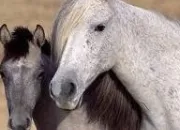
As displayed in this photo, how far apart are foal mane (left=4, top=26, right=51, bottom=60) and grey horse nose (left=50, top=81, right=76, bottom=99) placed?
0.75 meters

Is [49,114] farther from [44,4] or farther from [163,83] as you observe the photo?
[44,4]

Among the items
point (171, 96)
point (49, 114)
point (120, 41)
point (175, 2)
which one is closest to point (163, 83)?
point (171, 96)

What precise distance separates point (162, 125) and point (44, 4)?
932 centimetres

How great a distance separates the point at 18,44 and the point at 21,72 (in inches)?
10.1

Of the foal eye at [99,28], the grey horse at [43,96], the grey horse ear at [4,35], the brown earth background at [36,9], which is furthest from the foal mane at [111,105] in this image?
the brown earth background at [36,9]

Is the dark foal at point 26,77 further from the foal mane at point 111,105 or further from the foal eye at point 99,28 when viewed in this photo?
the foal eye at point 99,28

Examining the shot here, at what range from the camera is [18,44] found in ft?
19.1

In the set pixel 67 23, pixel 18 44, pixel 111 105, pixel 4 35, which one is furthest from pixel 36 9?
pixel 67 23

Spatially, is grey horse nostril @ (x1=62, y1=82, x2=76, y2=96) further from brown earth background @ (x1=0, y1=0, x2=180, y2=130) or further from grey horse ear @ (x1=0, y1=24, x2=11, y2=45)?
brown earth background @ (x1=0, y1=0, x2=180, y2=130)

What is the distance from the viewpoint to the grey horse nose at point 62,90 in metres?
5.14

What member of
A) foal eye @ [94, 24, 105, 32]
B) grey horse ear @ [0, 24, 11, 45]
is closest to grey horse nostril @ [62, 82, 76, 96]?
foal eye @ [94, 24, 105, 32]

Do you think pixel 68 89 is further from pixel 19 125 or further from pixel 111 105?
pixel 111 105

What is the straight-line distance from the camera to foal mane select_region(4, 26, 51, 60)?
5.81 metres

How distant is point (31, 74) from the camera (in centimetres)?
573
